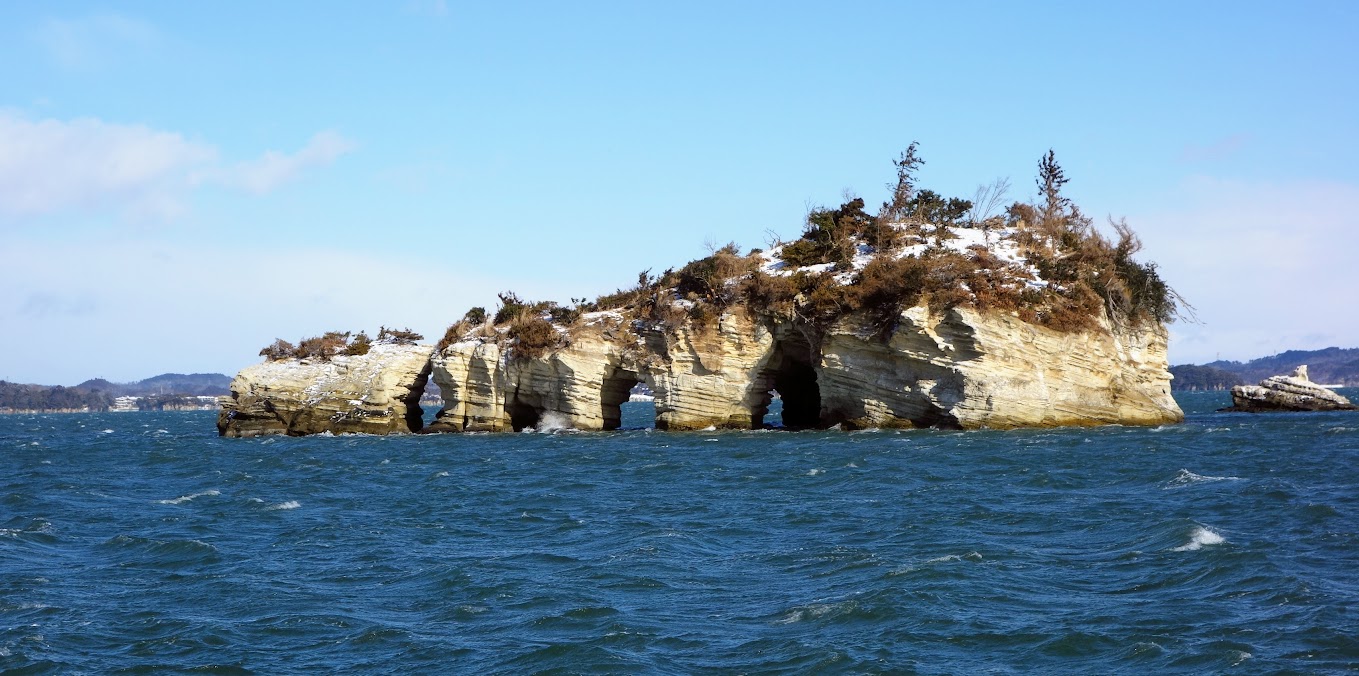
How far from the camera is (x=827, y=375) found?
39.8 m

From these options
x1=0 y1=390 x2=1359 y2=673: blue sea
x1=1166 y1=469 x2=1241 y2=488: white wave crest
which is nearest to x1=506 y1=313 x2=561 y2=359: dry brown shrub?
x1=0 y1=390 x2=1359 y2=673: blue sea

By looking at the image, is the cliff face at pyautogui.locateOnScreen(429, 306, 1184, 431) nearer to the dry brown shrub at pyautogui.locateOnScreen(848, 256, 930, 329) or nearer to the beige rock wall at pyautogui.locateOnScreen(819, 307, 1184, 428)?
the beige rock wall at pyautogui.locateOnScreen(819, 307, 1184, 428)

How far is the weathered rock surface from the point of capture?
44969mm

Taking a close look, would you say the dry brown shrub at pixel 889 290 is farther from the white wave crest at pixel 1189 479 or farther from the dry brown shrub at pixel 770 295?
the white wave crest at pixel 1189 479

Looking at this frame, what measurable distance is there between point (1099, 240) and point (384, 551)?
30911mm

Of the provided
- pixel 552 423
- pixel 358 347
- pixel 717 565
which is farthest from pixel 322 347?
pixel 717 565

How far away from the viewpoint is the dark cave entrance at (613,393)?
44.0m

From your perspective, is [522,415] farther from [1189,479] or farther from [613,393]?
[1189,479]

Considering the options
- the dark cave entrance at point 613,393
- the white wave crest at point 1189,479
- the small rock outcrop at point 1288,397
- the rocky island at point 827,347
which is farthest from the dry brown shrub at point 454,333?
the small rock outcrop at point 1288,397

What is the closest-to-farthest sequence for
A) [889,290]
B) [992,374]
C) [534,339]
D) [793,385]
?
[992,374]
[889,290]
[534,339]
[793,385]

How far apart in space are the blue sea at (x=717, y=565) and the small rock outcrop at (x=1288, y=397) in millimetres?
20505

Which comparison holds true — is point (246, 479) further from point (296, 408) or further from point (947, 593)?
point (947, 593)

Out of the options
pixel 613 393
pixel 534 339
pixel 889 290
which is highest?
pixel 889 290

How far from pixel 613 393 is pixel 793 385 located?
7433 mm
